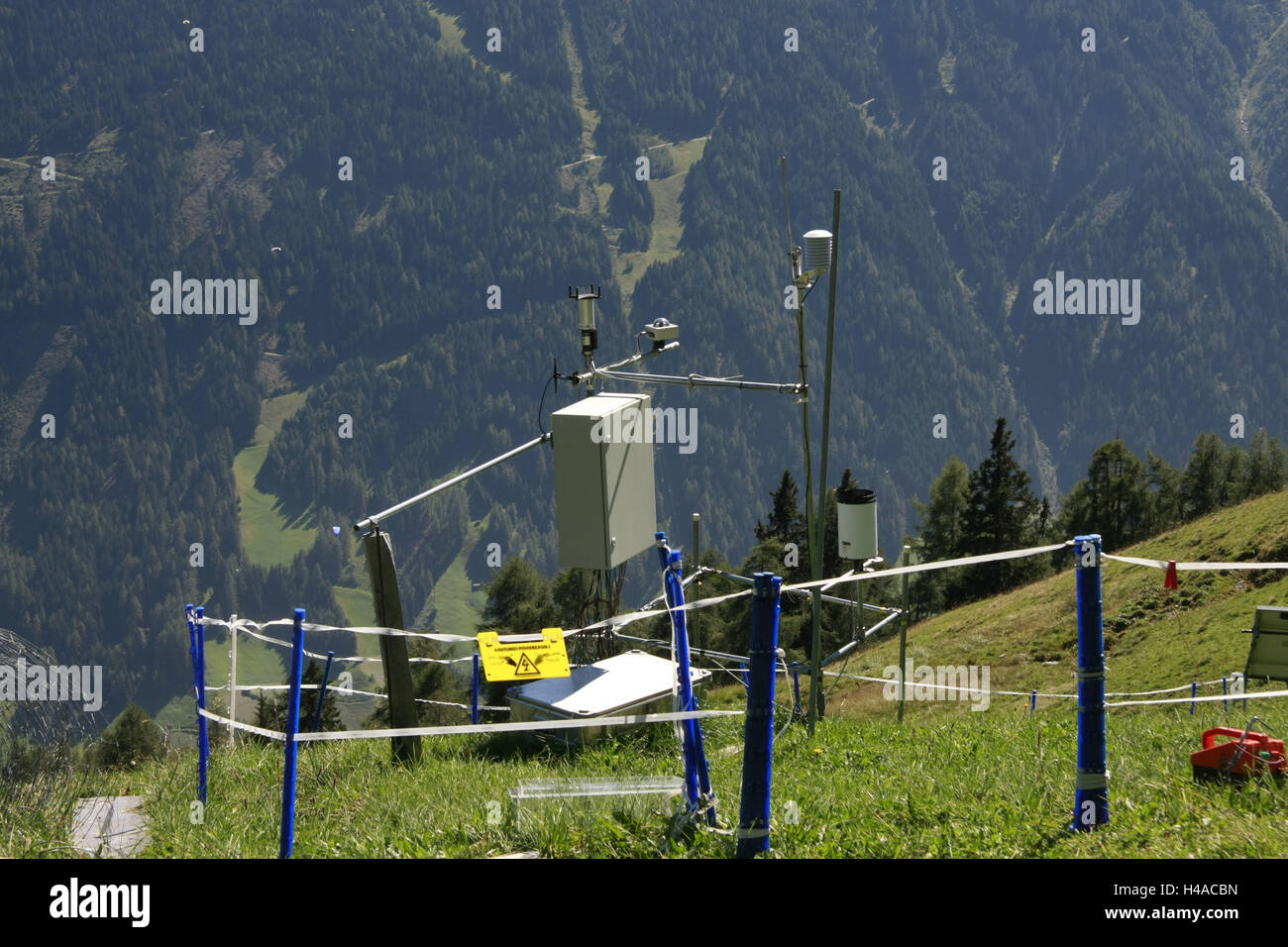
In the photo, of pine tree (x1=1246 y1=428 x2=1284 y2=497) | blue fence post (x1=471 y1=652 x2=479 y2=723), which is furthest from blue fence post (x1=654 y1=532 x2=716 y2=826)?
pine tree (x1=1246 y1=428 x2=1284 y2=497)

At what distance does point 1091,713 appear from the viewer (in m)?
6.55

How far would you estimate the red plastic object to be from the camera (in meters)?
6.91

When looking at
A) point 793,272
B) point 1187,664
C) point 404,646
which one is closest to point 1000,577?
point 1187,664

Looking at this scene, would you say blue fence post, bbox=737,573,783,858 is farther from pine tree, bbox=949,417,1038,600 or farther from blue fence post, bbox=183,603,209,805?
pine tree, bbox=949,417,1038,600

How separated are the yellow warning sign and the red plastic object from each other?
4.50m

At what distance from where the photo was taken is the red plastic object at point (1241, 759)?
6910 mm

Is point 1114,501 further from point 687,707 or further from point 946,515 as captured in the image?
point 687,707

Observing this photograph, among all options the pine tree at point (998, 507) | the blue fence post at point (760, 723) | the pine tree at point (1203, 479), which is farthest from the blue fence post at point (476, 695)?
the pine tree at point (1203, 479)

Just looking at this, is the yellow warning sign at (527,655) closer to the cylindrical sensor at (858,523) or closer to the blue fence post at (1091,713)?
the blue fence post at (1091,713)

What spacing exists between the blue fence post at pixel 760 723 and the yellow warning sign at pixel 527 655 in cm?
309

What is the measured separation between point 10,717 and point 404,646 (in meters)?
3.63

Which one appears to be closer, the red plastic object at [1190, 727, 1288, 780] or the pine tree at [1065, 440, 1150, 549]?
the red plastic object at [1190, 727, 1288, 780]
